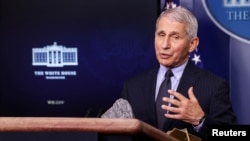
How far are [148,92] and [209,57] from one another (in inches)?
35.6

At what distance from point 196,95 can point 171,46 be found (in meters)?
0.26

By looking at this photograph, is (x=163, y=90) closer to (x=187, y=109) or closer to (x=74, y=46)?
(x=187, y=109)

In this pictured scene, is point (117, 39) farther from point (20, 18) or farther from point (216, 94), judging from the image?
point (216, 94)

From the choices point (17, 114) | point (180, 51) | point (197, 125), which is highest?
point (180, 51)

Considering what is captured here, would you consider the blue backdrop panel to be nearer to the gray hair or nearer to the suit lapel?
the suit lapel

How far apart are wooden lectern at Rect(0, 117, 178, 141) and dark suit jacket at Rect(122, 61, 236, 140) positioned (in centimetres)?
159

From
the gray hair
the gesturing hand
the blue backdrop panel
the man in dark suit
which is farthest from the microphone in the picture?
the blue backdrop panel

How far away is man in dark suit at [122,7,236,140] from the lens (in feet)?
9.46

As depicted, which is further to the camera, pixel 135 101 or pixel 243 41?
pixel 243 41

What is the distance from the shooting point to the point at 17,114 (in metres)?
4.12

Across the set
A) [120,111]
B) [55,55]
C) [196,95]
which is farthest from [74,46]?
[120,111]

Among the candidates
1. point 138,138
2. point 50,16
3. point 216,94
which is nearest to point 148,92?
point 216,94

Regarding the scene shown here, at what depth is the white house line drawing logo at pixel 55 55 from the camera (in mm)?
4059

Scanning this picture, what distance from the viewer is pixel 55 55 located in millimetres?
4062
